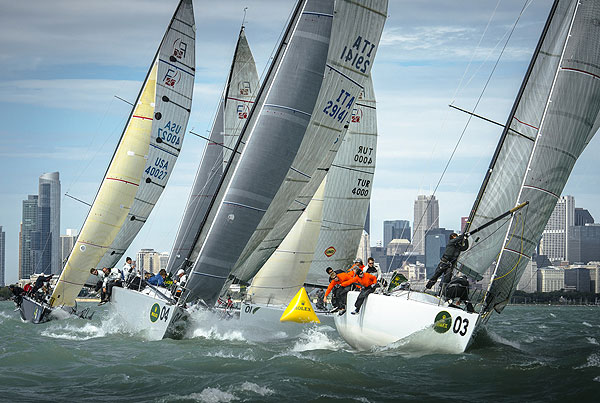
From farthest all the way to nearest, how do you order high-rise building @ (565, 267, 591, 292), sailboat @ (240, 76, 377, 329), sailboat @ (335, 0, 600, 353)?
high-rise building @ (565, 267, 591, 292) → sailboat @ (240, 76, 377, 329) → sailboat @ (335, 0, 600, 353)

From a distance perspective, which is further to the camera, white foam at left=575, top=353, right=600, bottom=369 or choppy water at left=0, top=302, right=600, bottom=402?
white foam at left=575, top=353, right=600, bottom=369

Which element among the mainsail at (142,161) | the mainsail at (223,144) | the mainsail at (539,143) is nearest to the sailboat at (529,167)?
the mainsail at (539,143)

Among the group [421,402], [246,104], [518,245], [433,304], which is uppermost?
[246,104]

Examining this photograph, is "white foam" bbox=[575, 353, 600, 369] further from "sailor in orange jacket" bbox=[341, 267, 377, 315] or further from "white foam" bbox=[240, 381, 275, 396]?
"white foam" bbox=[240, 381, 275, 396]

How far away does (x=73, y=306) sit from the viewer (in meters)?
20.5

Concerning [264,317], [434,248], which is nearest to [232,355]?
[264,317]

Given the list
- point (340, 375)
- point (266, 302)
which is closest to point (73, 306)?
point (266, 302)

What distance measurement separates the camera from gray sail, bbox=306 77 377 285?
22.0m

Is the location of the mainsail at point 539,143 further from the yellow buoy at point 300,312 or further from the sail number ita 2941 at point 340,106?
the sail number ita 2941 at point 340,106

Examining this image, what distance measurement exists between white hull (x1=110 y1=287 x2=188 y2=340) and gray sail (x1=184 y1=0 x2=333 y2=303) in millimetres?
438

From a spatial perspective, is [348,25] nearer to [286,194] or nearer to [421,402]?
[286,194]

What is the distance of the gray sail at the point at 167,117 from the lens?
70.1 feet

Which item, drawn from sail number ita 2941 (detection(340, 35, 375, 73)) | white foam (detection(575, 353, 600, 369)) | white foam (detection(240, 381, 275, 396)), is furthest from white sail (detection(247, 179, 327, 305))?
white foam (detection(240, 381, 275, 396))

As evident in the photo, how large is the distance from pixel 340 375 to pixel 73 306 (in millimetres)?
11550
